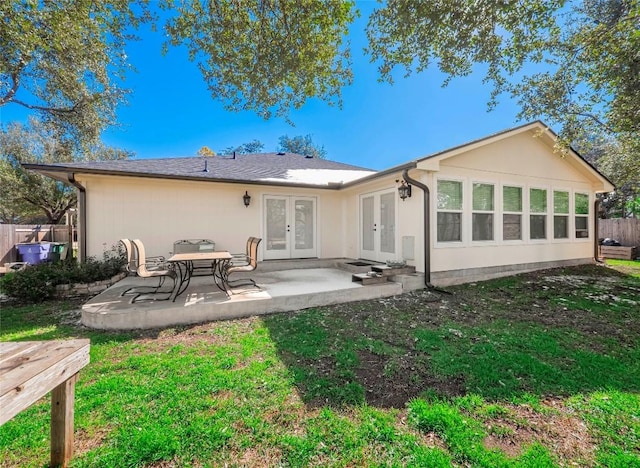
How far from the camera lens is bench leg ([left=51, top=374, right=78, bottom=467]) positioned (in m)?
1.83

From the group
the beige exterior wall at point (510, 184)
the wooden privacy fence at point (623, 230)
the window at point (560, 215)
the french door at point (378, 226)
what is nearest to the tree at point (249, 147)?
the french door at point (378, 226)

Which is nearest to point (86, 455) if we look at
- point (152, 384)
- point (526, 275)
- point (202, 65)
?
point (152, 384)

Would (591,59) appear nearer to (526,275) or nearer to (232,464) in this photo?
(526,275)

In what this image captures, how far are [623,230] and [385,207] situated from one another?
12.9 m

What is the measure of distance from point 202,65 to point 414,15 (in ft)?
14.1

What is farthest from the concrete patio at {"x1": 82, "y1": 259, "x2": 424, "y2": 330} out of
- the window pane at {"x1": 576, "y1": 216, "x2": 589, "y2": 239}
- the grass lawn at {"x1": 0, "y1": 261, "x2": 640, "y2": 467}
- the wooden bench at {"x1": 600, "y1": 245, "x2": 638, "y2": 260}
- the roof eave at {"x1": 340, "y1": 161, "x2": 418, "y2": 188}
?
the wooden bench at {"x1": 600, "y1": 245, "x2": 638, "y2": 260}

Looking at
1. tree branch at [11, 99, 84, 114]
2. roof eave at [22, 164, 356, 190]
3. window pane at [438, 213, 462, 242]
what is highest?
tree branch at [11, 99, 84, 114]

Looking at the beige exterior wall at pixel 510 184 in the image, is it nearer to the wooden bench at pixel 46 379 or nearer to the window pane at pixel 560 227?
the window pane at pixel 560 227

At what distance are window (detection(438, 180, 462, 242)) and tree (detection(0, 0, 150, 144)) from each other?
7221 millimetres

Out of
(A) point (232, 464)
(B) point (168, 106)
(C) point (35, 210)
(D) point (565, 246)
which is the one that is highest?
(B) point (168, 106)

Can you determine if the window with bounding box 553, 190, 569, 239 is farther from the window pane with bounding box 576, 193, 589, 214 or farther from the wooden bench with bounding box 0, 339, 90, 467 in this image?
the wooden bench with bounding box 0, 339, 90, 467

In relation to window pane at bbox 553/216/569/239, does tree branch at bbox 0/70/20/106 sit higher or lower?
higher

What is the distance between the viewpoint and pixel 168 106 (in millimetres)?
11383

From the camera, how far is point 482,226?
7.58 meters
